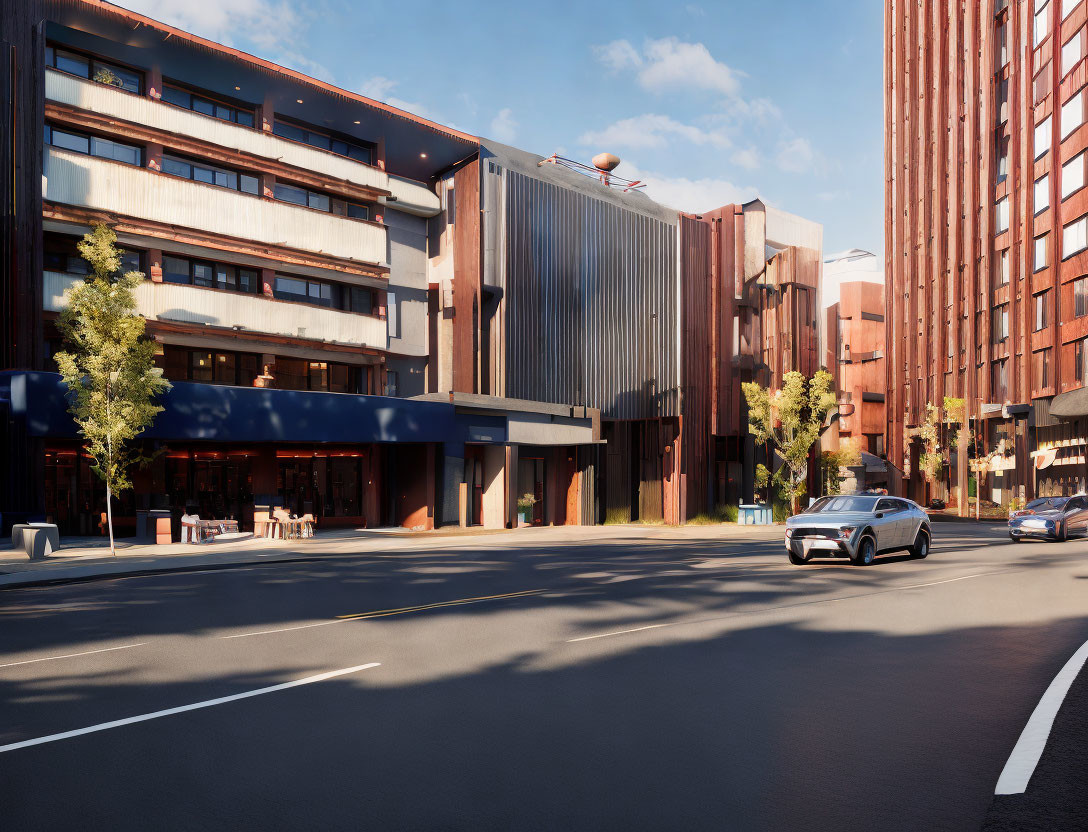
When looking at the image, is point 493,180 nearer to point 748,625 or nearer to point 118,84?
point 118,84

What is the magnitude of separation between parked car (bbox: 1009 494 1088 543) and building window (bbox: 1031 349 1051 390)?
71.9ft

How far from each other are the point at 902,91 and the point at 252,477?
6192 cm

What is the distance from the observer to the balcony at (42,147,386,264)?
27.4m

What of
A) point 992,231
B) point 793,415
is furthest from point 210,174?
point 992,231

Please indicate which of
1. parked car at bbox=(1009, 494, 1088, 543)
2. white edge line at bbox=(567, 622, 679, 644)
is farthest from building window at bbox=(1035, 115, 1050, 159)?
white edge line at bbox=(567, 622, 679, 644)

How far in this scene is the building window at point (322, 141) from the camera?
34.3 meters

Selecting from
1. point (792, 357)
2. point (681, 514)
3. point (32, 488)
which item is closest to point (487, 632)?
point (32, 488)

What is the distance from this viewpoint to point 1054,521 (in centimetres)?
2831

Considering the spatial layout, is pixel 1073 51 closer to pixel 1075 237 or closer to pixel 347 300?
pixel 1075 237

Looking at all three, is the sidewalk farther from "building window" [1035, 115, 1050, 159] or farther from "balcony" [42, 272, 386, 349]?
"building window" [1035, 115, 1050, 159]

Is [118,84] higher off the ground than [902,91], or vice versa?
[902,91]

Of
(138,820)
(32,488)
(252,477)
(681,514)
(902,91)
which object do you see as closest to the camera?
(138,820)

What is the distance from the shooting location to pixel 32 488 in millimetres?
25516

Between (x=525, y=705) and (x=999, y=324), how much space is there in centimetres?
5730
